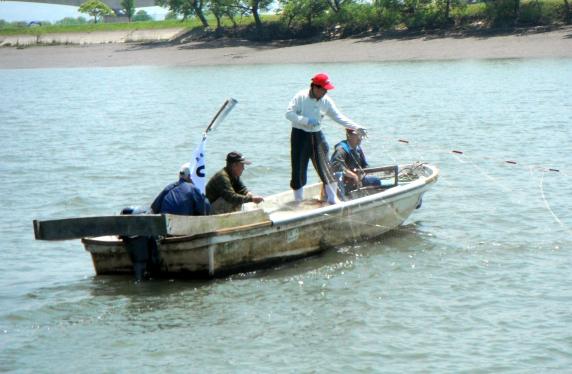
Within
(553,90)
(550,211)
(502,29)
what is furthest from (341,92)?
(550,211)

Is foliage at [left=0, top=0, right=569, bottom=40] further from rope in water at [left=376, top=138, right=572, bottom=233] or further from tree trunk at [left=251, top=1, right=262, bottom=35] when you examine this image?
rope in water at [left=376, top=138, right=572, bottom=233]

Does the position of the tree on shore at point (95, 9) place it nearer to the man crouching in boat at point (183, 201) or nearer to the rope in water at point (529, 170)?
the rope in water at point (529, 170)

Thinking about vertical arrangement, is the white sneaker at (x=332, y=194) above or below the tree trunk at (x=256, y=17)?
below

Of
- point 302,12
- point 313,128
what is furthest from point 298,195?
point 302,12

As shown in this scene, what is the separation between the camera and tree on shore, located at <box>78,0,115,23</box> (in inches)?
3117

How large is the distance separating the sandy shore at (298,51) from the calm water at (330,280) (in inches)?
674

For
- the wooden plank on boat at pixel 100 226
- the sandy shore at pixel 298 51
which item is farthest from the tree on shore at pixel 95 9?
the wooden plank on boat at pixel 100 226

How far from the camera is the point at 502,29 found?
4456 centimetres

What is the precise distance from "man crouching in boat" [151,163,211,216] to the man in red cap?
1.55 metres

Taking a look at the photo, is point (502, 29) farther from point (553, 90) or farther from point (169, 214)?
point (169, 214)

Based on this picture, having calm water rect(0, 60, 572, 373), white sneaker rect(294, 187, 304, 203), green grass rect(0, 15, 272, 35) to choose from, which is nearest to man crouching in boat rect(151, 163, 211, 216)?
calm water rect(0, 60, 572, 373)

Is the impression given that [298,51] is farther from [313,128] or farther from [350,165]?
[313,128]

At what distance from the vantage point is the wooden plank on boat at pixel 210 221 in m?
9.89

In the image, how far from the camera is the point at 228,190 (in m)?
10.8
